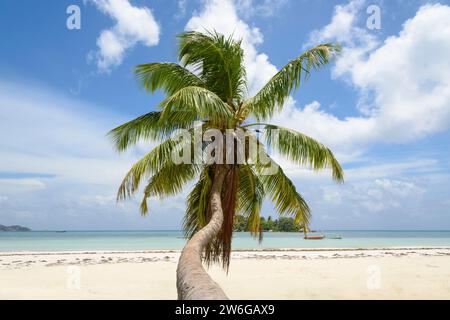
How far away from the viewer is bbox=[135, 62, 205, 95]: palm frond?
759cm

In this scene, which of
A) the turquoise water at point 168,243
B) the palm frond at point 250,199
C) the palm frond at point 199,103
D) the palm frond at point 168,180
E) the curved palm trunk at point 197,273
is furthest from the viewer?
the turquoise water at point 168,243

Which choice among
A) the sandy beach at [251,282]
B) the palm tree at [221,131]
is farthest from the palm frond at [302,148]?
the sandy beach at [251,282]

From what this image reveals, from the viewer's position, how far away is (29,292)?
432 inches

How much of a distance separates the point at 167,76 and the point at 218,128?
66.2 inches

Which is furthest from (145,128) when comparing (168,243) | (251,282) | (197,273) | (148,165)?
(168,243)

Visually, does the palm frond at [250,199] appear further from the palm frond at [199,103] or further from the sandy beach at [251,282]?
the sandy beach at [251,282]

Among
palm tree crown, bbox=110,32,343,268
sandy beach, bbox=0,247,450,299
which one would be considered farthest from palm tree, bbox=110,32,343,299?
sandy beach, bbox=0,247,450,299

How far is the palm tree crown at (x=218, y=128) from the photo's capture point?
701cm

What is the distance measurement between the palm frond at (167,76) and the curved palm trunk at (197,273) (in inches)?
115

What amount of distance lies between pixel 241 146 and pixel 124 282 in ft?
27.4

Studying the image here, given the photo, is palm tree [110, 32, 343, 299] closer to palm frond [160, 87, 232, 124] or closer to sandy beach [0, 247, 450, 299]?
palm frond [160, 87, 232, 124]

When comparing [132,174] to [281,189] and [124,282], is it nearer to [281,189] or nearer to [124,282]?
[281,189]

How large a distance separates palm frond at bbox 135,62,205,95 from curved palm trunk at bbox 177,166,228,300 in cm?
292
